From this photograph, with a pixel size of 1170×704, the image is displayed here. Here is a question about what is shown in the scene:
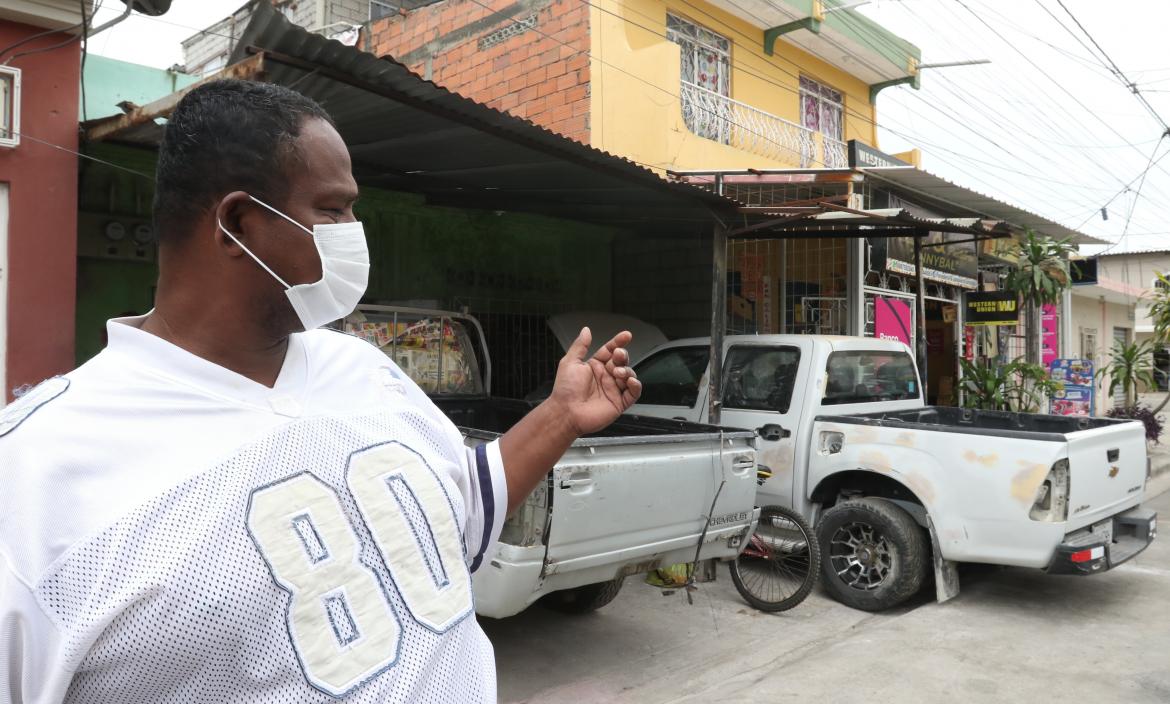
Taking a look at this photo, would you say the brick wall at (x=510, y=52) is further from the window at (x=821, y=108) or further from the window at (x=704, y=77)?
the window at (x=821, y=108)

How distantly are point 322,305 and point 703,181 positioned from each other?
25.2 ft

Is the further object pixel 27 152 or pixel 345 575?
pixel 27 152

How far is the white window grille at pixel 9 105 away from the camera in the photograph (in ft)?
17.1

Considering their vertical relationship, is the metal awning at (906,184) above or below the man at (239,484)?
above

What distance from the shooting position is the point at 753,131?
12133mm

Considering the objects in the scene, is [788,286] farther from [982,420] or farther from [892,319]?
[982,420]

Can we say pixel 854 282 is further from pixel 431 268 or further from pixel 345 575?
pixel 345 575

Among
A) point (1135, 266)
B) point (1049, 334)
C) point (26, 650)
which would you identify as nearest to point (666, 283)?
point (26, 650)

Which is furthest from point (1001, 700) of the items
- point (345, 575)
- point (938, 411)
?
point (345, 575)

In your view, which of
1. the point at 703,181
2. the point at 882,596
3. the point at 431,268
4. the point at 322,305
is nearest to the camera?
the point at 322,305

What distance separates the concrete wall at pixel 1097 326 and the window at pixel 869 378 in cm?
1581

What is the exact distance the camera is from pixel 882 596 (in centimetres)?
547

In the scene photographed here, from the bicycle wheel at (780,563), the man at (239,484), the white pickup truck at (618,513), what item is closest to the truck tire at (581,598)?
the white pickup truck at (618,513)

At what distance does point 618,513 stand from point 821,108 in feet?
39.3
